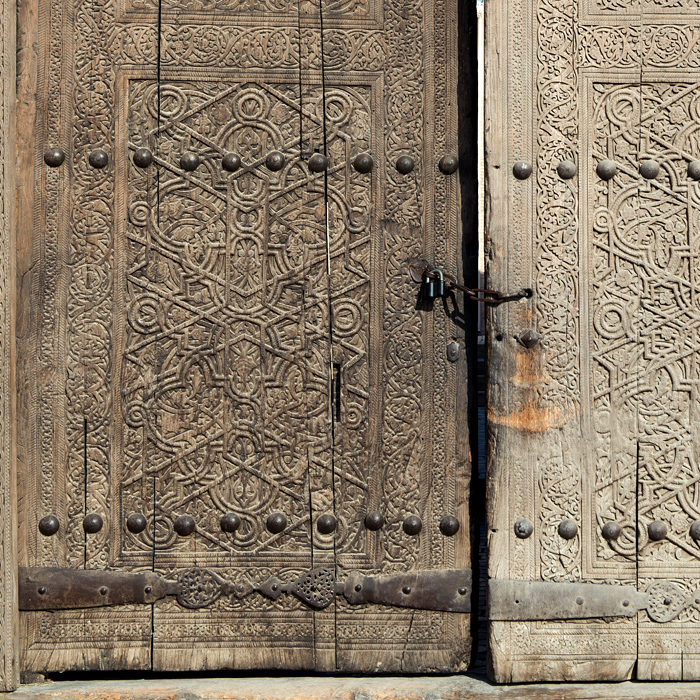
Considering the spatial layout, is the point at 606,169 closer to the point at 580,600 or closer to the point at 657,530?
the point at 657,530

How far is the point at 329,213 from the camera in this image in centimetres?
203

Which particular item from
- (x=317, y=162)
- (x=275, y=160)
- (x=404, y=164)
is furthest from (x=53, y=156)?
(x=404, y=164)

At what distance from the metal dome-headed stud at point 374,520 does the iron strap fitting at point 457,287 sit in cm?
62

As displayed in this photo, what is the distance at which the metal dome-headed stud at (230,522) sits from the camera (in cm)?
200

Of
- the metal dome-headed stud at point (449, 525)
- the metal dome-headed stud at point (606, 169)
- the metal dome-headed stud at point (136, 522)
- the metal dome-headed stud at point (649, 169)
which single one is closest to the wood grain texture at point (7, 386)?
the metal dome-headed stud at point (136, 522)

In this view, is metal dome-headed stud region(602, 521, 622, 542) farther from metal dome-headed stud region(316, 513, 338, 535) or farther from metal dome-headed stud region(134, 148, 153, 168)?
metal dome-headed stud region(134, 148, 153, 168)

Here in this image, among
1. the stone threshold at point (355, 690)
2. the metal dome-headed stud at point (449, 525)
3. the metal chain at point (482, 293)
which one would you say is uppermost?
the metal chain at point (482, 293)

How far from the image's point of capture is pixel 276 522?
2002 mm

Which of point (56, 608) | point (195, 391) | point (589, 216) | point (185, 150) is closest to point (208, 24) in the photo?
point (185, 150)

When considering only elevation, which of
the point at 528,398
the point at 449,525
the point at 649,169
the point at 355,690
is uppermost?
the point at 649,169

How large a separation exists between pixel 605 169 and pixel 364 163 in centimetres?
61

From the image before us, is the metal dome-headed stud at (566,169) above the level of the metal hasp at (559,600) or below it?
above

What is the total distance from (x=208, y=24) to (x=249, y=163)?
0.39 meters

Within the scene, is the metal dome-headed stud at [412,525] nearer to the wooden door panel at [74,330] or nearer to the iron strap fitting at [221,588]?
the iron strap fitting at [221,588]
